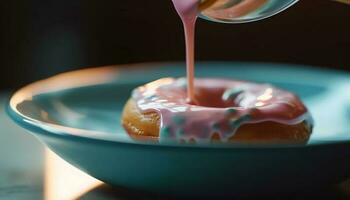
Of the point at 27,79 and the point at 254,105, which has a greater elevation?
the point at 254,105

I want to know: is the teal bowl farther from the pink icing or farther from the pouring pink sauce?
the pink icing

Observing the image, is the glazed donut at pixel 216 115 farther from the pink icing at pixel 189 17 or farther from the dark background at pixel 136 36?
the dark background at pixel 136 36

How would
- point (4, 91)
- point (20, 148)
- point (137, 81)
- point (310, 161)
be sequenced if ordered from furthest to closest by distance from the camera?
point (4, 91), point (137, 81), point (20, 148), point (310, 161)

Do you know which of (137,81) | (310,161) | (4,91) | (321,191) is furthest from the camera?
(4,91)

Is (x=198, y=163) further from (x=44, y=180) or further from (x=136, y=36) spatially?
(x=136, y=36)

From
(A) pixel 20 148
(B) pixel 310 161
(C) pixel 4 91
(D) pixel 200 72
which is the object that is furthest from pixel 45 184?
(C) pixel 4 91

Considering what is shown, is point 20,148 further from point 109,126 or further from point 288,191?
point 288,191

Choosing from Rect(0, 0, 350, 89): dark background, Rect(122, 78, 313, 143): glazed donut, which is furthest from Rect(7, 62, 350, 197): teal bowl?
Rect(0, 0, 350, 89): dark background
